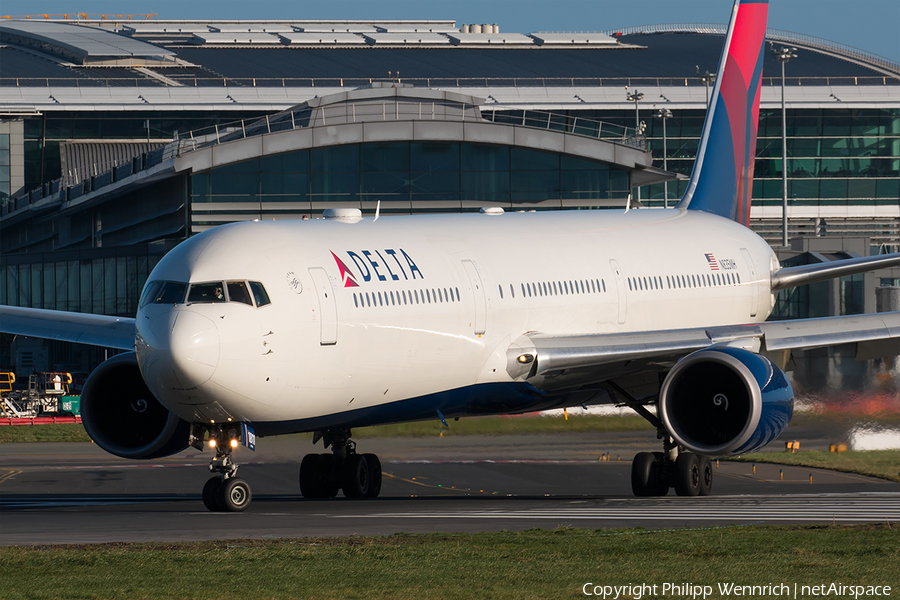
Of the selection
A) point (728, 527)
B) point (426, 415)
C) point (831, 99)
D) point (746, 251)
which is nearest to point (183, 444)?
point (426, 415)

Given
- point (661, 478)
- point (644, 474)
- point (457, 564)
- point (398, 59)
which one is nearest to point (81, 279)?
point (644, 474)

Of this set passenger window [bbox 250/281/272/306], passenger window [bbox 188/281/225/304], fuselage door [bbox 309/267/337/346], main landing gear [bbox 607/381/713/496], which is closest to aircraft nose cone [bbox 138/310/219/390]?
passenger window [bbox 188/281/225/304]

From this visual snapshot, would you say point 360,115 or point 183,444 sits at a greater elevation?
point 360,115

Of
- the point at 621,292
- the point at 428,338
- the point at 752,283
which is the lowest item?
the point at 428,338

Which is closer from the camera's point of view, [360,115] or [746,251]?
[746,251]

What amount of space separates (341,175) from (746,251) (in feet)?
61.7

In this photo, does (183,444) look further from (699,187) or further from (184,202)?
(184,202)

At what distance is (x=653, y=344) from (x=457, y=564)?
33.3 ft

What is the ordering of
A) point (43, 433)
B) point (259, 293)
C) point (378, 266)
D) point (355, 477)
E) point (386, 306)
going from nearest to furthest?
point (259, 293) → point (386, 306) → point (378, 266) → point (355, 477) → point (43, 433)

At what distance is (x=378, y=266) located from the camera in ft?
67.4

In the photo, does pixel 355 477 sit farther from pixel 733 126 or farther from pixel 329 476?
pixel 733 126

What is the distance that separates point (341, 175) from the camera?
46.2 metres

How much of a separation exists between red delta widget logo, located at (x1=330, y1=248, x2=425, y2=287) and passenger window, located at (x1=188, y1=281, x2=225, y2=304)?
2.09 m

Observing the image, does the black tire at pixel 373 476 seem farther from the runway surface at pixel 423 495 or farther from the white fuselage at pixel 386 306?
the white fuselage at pixel 386 306
